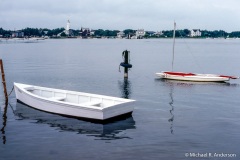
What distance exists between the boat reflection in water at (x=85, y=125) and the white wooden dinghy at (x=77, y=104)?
1.56 ft

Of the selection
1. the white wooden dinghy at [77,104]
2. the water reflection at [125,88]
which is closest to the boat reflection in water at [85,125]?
the white wooden dinghy at [77,104]

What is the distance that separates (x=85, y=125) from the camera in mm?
23188

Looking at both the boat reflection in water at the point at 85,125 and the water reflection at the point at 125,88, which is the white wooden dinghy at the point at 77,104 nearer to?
the boat reflection in water at the point at 85,125

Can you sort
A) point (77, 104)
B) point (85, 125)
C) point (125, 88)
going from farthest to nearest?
point (125, 88)
point (77, 104)
point (85, 125)

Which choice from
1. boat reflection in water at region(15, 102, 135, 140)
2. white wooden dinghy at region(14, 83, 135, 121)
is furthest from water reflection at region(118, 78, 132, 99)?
boat reflection in water at region(15, 102, 135, 140)

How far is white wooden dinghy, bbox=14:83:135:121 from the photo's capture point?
912 inches

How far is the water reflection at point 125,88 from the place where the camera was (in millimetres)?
36031

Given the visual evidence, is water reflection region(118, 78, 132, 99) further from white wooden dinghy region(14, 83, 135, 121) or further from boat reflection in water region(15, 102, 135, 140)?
boat reflection in water region(15, 102, 135, 140)

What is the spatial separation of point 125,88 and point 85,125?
58.7 feet

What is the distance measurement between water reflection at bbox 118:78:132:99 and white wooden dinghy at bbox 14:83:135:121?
8936 mm

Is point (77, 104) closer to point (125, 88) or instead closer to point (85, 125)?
point (85, 125)

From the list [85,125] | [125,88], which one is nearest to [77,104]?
[85,125]

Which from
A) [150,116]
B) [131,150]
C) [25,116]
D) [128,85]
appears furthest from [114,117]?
[128,85]

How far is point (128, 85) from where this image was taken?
43.3 m
